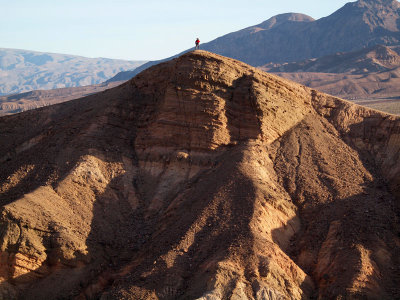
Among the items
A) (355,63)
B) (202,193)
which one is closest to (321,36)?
(355,63)

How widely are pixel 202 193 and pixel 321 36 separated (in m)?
166

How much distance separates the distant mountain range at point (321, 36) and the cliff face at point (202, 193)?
5624 inches

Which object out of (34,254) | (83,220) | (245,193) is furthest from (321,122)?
(34,254)

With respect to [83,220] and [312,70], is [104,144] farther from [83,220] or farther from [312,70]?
[312,70]

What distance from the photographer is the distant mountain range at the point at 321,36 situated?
16162 cm

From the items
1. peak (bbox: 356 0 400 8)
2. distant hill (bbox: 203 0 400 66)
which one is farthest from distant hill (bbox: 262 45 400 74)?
peak (bbox: 356 0 400 8)

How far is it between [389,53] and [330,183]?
374ft

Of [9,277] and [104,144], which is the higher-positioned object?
[104,144]

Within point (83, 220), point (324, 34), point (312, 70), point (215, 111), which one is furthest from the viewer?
point (324, 34)

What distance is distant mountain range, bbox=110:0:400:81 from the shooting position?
162 meters

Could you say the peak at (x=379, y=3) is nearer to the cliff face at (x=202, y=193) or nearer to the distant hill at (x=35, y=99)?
the distant hill at (x=35, y=99)

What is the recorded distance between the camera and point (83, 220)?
21.9 m

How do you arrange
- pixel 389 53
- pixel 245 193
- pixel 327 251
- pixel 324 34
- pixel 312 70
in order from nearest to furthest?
pixel 327 251 → pixel 245 193 → pixel 389 53 → pixel 312 70 → pixel 324 34

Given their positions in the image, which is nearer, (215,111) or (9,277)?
(9,277)
